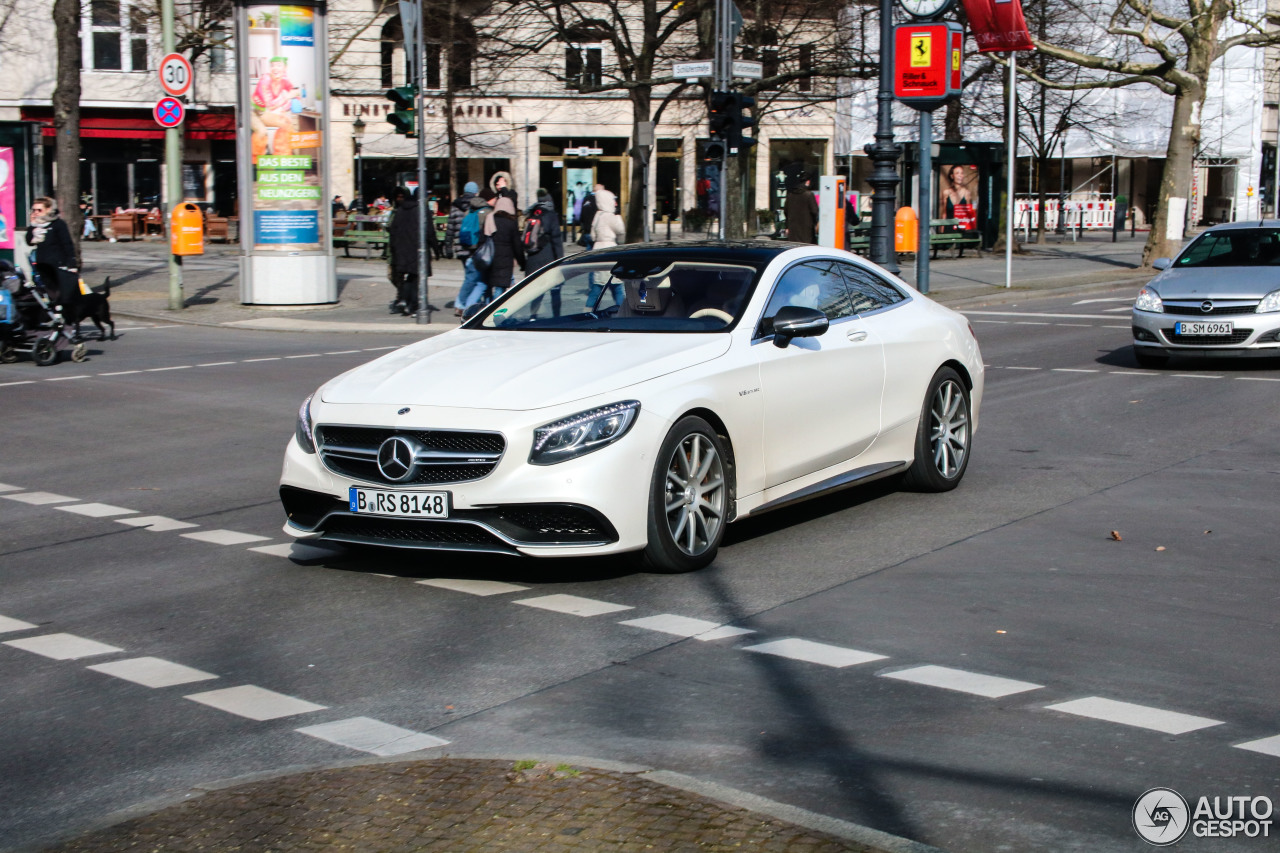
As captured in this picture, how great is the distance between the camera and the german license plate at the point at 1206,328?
14.9 m

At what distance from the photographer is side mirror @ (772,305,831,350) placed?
755cm

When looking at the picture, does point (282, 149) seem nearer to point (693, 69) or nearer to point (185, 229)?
point (185, 229)

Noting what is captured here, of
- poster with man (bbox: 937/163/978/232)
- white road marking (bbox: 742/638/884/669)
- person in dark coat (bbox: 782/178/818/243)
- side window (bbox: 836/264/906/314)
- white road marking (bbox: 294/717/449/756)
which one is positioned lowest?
white road marking (bbox: 294/717/449/756)

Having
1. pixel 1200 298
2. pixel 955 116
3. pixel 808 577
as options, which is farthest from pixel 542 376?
pixel 955 116

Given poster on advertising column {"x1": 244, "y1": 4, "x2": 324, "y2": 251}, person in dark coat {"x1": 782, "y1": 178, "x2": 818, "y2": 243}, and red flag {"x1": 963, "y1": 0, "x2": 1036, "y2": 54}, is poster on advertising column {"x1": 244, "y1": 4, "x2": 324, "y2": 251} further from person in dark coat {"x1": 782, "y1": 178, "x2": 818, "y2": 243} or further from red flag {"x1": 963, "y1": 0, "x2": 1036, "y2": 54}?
red flag {"x1": 963, "y1": 0, "x2": 1036, "y2": 54}

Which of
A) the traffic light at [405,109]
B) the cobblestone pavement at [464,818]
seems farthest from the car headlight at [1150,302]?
the cobblestone pavement at [464,818]

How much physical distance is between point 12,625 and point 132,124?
49009 millimetres

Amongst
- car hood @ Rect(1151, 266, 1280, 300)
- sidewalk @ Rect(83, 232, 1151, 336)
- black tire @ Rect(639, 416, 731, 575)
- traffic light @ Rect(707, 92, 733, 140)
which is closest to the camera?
black tire @ Rect(639, 416, 731, 575)

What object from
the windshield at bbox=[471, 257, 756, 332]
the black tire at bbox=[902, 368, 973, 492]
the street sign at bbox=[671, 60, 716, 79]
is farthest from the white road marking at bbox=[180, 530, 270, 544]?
the street sign at bbox=[671, 60, 716, 79]

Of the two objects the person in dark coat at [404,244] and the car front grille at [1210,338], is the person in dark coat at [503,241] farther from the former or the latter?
the car front grille at [1210,338]

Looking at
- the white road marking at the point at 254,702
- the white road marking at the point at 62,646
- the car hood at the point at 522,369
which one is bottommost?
the white road marking at the point at 62,646

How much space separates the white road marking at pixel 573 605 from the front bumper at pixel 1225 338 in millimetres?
10240

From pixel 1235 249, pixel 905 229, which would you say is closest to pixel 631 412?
pixel 1235 249

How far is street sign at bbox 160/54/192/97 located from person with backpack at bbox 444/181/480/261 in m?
4.41
